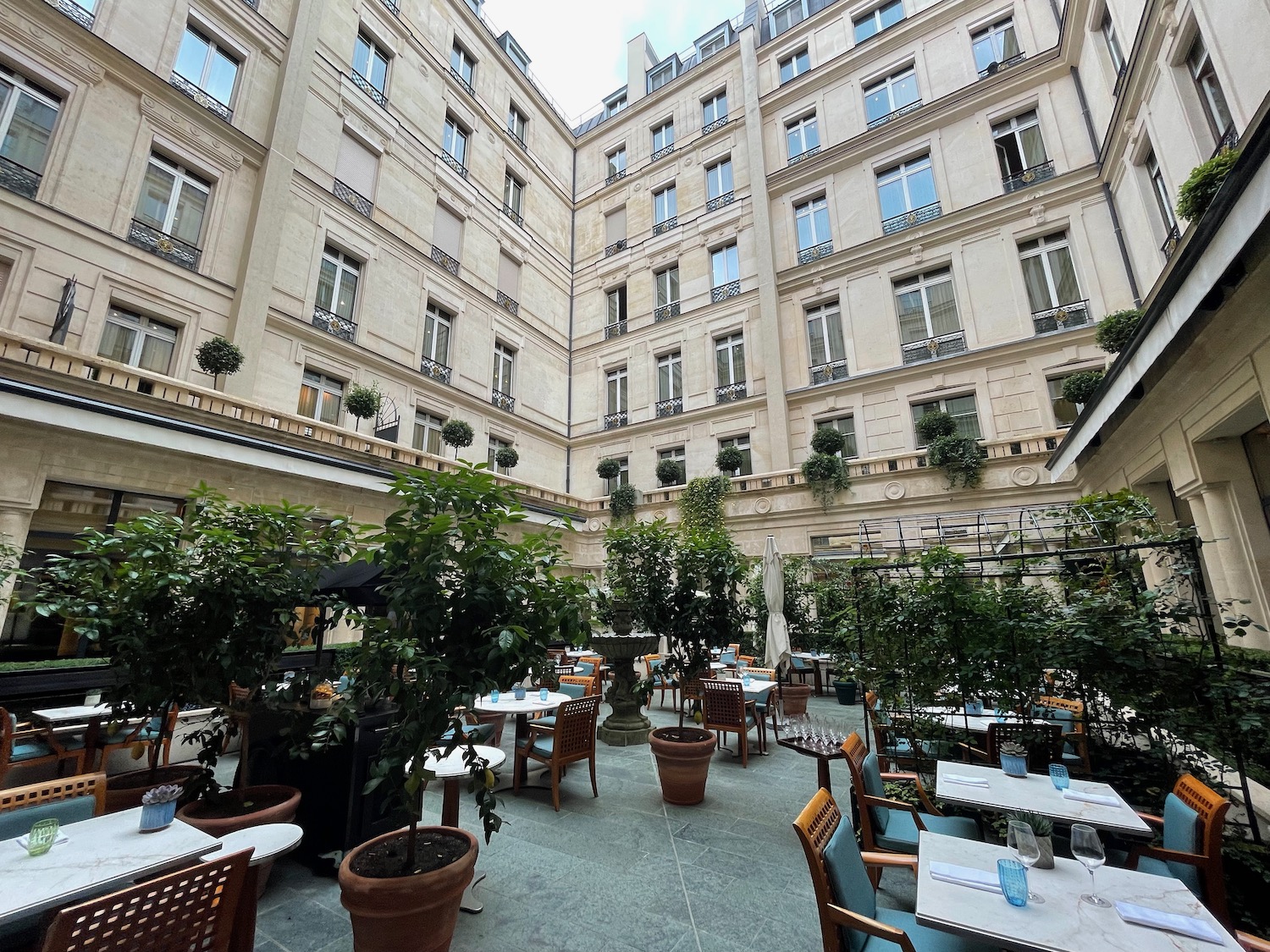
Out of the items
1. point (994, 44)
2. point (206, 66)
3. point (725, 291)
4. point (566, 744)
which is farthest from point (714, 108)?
point (566, 744)

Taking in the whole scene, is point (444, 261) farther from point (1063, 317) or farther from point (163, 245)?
point (1063, 317)

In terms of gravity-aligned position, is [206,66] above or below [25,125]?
above


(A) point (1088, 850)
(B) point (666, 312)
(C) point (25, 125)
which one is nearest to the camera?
(A) point (1088, 850)

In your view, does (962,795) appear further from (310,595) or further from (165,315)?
(165,315)

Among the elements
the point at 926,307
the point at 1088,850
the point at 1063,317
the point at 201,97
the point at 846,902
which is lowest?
the point at 846,902

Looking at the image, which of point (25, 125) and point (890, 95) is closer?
point (25, 125)

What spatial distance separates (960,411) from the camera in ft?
42.8

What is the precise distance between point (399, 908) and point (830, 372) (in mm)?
14871

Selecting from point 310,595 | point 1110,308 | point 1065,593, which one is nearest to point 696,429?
point 1110,308

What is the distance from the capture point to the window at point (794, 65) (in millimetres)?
17406

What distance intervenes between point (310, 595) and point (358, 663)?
1390 millimetres

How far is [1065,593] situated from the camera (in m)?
4.35

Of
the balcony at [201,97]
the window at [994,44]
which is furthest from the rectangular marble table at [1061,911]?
the window at [994,44]

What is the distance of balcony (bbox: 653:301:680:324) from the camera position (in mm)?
18031
